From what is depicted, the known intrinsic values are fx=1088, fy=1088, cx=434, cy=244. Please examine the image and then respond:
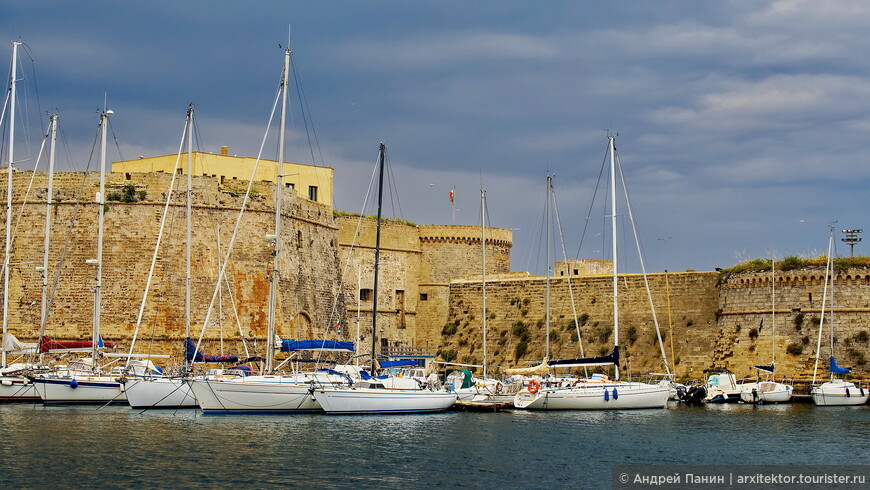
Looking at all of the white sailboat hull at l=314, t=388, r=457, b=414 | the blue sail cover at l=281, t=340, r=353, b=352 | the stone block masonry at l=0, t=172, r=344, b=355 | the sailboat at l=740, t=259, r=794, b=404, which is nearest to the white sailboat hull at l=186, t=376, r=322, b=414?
the white sailboat hull at l=314, t=388, r=457, b=414

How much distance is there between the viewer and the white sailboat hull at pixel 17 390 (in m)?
30.4

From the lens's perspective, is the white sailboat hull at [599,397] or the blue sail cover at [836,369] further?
the blue sail cover at [836,369]

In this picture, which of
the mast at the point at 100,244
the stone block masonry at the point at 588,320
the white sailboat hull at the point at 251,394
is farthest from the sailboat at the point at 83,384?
the stone block masonry at the point at 588,320

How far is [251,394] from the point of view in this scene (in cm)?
2775

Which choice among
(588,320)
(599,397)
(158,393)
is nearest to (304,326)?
(158,393)

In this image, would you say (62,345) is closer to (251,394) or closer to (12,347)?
(12,347)

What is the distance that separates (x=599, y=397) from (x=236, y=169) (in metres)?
16.8

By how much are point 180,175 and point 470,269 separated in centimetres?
1634

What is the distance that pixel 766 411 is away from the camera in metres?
31.8

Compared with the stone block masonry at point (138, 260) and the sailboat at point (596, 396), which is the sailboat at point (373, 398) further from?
the stone block masonry at point (138, 260)

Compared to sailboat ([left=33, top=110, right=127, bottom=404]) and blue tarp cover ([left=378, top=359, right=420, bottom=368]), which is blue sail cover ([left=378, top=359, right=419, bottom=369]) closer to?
blue tarp cover ([left=378, top=359, right=420, bottom=368])

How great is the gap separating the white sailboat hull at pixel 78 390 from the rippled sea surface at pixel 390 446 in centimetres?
47

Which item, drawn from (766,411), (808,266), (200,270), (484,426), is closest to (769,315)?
(808,266)

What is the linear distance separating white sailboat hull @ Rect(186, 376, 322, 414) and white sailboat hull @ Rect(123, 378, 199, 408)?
1.53 m
